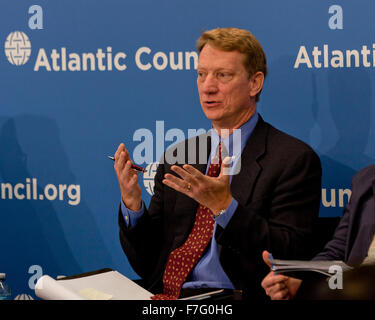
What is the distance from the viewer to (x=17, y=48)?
128 inches

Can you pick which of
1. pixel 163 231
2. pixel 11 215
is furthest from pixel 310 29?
pixel 11 215

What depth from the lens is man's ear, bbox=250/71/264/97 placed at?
2.47 metres

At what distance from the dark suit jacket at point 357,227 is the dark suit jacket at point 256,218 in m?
0.11

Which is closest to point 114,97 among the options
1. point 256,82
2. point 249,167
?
point 256,82

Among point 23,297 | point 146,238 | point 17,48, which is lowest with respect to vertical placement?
point 23,297

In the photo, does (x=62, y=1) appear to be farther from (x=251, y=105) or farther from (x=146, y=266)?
(x=146, y=266)

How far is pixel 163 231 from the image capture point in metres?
2.52

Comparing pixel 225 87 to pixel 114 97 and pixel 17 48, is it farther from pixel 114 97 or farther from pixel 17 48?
pixel 17 48

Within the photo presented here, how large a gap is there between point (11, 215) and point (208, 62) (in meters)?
1.62

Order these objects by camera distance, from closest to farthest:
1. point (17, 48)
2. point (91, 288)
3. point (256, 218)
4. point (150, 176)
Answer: point (91, 288)
point (256, 218)
point (150, 176)
point (17, 48)

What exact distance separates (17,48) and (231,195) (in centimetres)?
175

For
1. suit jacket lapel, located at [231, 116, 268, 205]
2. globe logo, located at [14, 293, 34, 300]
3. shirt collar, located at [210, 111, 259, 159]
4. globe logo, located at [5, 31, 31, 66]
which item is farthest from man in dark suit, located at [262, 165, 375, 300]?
globe logo, located at [5, 31, 31, 66]

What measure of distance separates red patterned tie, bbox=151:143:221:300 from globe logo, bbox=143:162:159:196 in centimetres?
70
